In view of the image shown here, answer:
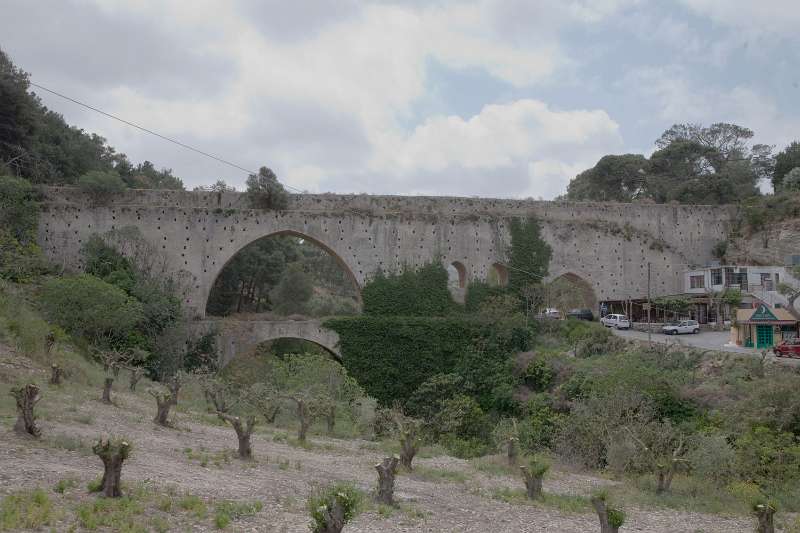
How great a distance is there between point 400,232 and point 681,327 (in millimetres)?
10609

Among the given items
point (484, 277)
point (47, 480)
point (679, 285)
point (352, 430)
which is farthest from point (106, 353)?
point (679, 285)

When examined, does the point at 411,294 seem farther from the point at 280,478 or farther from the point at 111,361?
the point at 280,478

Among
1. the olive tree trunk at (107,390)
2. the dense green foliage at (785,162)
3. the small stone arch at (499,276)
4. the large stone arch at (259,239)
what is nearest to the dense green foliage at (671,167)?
the dense green foliage at (785,162)

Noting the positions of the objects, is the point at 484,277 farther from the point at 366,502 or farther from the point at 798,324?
the point at 366,502

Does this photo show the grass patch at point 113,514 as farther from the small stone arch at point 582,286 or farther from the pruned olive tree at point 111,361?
the small stone arch at point 582,286

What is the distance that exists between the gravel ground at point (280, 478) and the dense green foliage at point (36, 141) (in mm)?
16410

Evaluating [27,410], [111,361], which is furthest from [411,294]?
[27,410]

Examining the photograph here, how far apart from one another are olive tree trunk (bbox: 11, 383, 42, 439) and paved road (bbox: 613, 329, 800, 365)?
16.6 meters

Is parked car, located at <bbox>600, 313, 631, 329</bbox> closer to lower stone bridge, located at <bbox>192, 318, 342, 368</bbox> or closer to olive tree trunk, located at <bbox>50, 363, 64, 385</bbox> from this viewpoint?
lower stone bridge, located at <bbox>192, 318, 342, 368</bbox>

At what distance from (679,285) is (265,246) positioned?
19.0m

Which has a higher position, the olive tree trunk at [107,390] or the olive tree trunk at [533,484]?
the olive tree trunk at [107,390]

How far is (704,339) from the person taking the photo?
24141 millimetres

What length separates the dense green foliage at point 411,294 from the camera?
86.9 feet

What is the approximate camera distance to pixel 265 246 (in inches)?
1416
